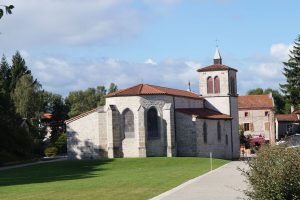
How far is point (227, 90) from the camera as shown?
65.4 metres

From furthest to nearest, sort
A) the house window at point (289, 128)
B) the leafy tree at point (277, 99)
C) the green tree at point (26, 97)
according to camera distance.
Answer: the leafy tree at point (277, 99), the house window at point (289, 128), the green tree at point (26, 97)

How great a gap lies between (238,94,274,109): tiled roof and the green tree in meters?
34.2

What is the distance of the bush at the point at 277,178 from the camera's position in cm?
1266

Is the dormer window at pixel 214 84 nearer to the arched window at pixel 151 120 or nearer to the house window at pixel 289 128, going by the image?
the arched window at pixel 151 120

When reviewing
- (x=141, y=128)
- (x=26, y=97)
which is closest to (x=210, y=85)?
(x=141, y=128)

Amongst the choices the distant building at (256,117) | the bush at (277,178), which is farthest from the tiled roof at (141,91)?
the bush at (277,178)

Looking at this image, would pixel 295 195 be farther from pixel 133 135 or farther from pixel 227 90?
pixel 227 90

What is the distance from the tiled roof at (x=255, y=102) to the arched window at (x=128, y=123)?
141ft

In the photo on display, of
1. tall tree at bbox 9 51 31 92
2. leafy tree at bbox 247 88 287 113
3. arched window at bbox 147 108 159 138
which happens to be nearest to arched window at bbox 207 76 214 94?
arched window at bbox 147 108 159 138

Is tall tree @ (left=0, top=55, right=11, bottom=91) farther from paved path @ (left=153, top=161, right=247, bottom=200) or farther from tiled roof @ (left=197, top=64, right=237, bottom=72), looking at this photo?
paved path @ (left=153, top=161, right=247, bottom=200)

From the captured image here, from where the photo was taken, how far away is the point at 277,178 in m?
12.7

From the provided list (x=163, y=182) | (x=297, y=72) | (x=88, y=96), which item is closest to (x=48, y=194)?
(x=163, y=182)

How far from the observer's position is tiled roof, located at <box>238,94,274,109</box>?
305 ft

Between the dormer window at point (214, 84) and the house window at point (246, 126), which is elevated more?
the dormer window at point (214, 84)
